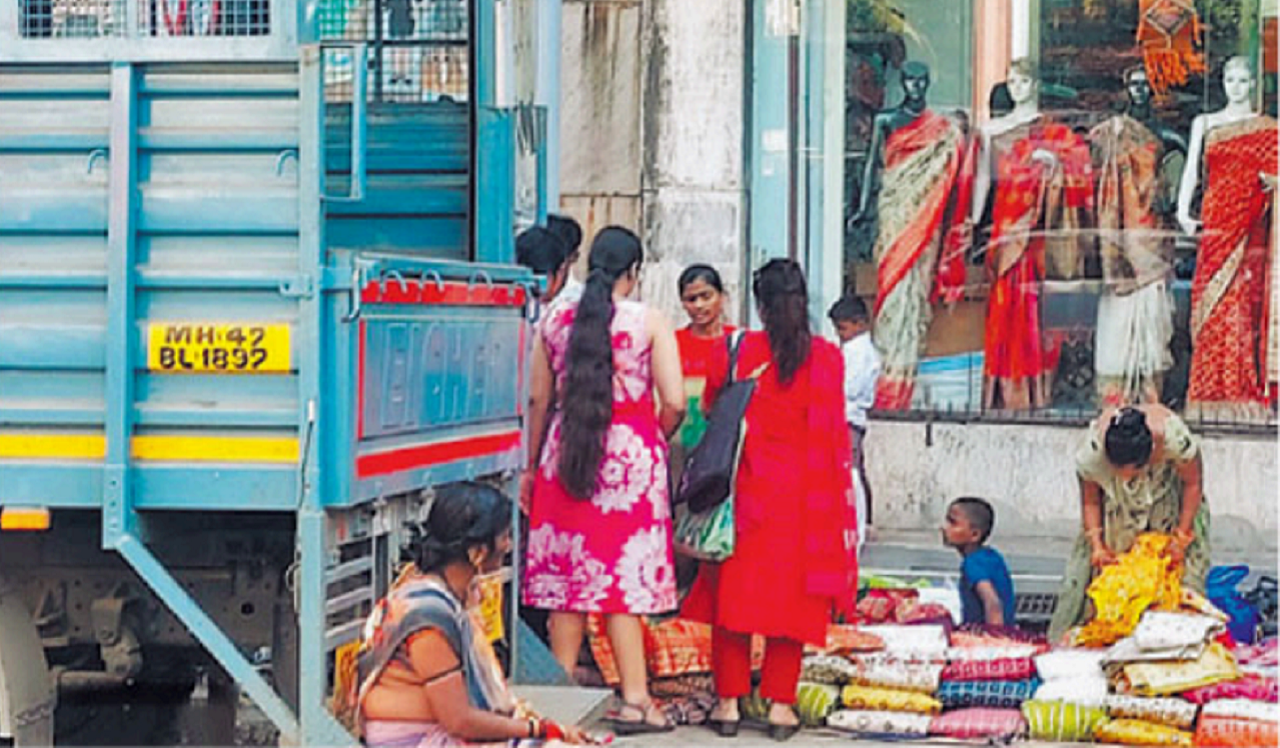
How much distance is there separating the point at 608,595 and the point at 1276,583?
3207mm

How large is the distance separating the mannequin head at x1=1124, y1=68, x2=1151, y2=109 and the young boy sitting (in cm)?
305

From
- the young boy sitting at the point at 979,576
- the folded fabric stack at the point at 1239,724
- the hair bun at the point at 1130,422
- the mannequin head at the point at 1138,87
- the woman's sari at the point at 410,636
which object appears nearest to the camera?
the woman's sari at the point at 410,636

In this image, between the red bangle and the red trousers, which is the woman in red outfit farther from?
the red bangle

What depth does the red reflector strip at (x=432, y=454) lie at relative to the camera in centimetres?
608

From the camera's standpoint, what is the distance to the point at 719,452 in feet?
25.0

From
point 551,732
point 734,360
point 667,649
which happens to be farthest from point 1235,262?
point 551,732

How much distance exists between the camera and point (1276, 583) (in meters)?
9.38

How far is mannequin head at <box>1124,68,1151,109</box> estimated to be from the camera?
11102mm

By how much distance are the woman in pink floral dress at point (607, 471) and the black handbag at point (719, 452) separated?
11cm

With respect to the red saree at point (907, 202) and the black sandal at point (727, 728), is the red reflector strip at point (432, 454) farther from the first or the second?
the red saree at point (907, 202)

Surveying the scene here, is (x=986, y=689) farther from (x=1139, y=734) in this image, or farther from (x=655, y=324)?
(x=655, y=324)

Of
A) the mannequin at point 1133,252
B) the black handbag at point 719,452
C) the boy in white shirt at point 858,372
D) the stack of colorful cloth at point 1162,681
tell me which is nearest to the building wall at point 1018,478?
the mannequin at point 1133,252

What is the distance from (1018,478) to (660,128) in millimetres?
2335

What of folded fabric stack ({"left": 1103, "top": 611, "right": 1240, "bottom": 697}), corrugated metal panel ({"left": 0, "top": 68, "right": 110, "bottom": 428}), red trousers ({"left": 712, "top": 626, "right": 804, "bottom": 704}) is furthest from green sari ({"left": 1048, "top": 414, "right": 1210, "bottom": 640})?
corrugated metal panel ({"left": 0, "top": 68, "right": 110, "bottom": 428})
